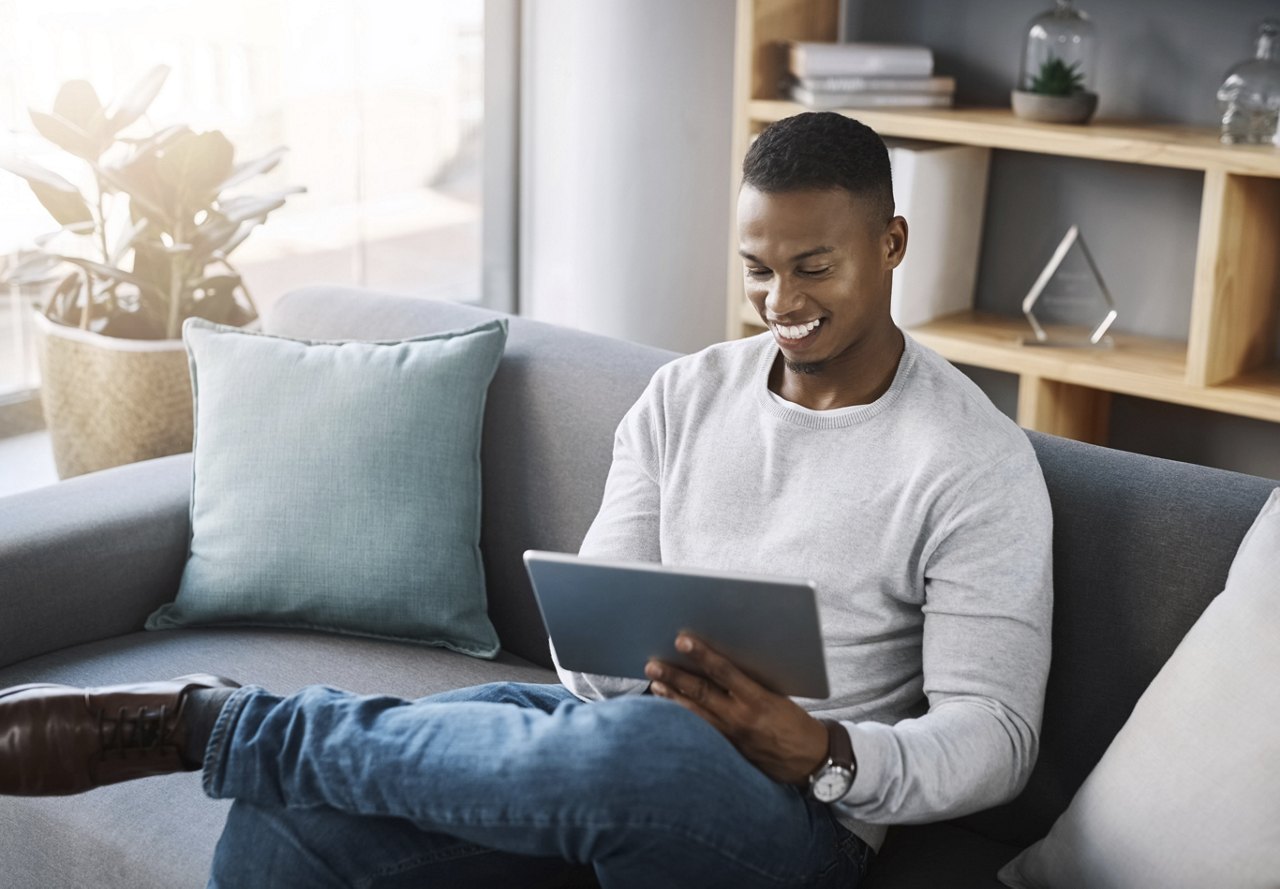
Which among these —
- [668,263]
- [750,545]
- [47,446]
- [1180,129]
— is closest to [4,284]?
[47,446]

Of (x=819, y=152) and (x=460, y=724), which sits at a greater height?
(x=819, y=152)

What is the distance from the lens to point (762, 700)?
1.35m

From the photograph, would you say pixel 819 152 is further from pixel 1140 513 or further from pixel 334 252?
pixel 334 252

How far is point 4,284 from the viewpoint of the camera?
9.93ft

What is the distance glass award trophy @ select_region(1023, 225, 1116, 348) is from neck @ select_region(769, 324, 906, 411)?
129 centimetres

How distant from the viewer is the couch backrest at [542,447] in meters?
1.96

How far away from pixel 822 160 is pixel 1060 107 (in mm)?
1381

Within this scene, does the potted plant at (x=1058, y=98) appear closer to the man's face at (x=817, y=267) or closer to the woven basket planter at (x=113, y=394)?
the man's face at (x=817, y=267)

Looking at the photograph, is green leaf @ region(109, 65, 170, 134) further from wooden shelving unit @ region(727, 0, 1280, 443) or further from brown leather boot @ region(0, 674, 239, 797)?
brown leather boot @ region(0, 674, 239, 797)

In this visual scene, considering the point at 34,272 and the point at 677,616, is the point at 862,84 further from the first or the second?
the point at 677,616

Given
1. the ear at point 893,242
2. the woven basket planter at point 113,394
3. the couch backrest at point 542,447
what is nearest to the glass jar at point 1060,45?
the couch backrest at point 542,447

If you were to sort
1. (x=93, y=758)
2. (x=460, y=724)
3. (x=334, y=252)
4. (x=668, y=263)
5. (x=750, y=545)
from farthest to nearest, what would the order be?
(x=334, y=252) < (x=668, y=263) < (x=750, y=545) < (x=93, y=758) < (x=460, y=724)

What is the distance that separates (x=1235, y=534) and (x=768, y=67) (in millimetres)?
1792

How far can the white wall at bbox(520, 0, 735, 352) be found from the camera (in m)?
3.21
